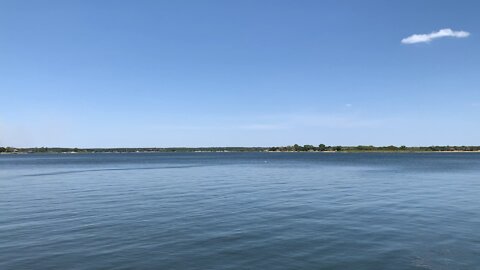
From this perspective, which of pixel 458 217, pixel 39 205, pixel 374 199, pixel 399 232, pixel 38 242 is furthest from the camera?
pixel 374 199

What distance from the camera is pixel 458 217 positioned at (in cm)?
3284

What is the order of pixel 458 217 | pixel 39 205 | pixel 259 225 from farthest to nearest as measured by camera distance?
pixel 39 205 → pixel 458 217 → pixel 259 225

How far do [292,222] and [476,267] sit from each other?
14.0m

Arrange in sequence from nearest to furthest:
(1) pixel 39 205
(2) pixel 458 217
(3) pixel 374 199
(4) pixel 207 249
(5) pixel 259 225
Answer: (4) pixel 207 249, (5) pixel 259 225, (2) pixel 458 217, (1) pixel 39 205, (3) pixel 374 199

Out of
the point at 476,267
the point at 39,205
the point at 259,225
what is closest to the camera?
the point at 476,267

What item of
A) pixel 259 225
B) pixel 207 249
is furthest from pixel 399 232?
pixel 207 249

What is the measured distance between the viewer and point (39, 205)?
41.8 m

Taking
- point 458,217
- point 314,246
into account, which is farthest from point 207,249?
point 458,217

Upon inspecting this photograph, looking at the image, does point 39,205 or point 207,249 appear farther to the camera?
point 39,205

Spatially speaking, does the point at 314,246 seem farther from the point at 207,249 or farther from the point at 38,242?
the point at 38,242

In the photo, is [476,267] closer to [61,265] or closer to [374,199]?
[61,265]

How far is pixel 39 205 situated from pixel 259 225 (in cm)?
2589

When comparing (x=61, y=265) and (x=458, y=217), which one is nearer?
(x=61, y=265)

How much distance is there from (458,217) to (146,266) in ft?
87.2
